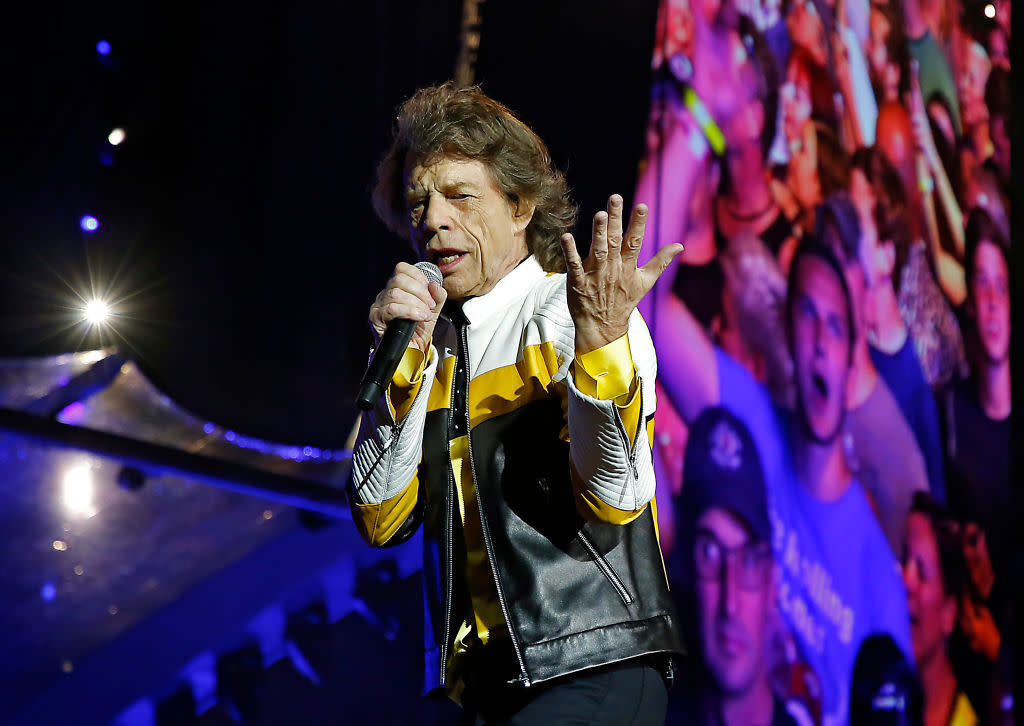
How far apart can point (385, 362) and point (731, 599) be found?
1.82 metres

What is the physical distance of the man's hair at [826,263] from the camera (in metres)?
2.89

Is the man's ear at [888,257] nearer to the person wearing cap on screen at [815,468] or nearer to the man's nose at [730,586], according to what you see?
the person wearing cap on screen at [815,468]

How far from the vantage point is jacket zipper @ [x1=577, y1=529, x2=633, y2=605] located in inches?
44.3

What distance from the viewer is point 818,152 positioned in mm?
3078

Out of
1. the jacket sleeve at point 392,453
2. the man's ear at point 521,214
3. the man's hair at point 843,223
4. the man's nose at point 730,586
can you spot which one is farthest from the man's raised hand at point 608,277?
the man's hair at point 843,223

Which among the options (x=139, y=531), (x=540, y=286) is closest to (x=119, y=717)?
(x=139, y=531)

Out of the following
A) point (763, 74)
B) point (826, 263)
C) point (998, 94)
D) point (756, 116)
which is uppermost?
point (998, 94)

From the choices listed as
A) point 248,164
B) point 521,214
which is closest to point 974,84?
point 248,164

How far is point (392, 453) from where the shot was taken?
1.28 metres

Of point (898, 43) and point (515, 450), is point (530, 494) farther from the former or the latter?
point (898, 43)

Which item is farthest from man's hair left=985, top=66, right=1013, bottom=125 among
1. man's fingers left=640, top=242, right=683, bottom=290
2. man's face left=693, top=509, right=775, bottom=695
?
man's fingers left=640, top=242, right=683, bottom=290

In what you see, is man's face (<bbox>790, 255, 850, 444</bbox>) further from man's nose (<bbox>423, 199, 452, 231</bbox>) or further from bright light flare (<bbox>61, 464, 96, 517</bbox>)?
bright light flare (<bbox>61, 464, 96, 517</bbox>)

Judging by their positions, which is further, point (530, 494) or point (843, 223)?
point (843, 223)

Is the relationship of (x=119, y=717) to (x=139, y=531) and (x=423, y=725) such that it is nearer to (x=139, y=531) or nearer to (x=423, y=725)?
(x=139, y=531)
